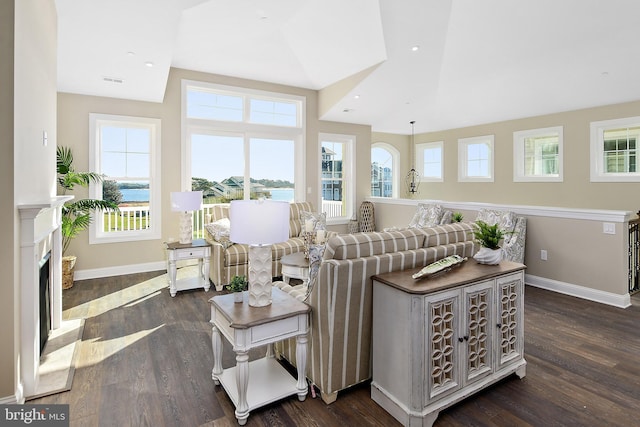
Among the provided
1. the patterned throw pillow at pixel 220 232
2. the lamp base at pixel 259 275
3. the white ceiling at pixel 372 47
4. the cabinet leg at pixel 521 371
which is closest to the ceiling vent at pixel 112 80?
the white ceiling at pixel 372 47

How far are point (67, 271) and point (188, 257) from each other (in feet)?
5.43

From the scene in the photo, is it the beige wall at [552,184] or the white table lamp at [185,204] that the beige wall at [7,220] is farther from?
the beige wall at [552,184]

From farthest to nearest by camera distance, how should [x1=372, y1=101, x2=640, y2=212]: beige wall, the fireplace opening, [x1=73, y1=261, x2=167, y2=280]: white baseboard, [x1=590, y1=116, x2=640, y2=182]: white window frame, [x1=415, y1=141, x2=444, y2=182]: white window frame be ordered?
1. [x1=415, y1=141, x2=444, y2=182]: white window frame
2. [x1=372, y1=101, x2=640, y2=212]: beige wall
3. [x1=590, y1=116, x2=640, y2=182]: white window frame
4. [x1=73, y1=261, x2=167, y2=280]: white baseboard
5. the fireplace opening

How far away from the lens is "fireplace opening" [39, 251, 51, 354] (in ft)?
9.69

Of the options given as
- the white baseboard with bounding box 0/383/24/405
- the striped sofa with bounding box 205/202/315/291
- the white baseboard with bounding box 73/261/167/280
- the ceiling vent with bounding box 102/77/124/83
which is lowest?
the white baseboard with bounding box 0/383/24/405

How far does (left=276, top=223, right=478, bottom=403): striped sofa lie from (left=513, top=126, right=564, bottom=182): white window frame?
6023 mm

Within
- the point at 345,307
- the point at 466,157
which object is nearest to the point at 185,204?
the point at 345,307

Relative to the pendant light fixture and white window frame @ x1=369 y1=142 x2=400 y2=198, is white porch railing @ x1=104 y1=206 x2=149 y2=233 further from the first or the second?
the pendant light fixture

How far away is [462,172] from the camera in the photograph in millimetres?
8859

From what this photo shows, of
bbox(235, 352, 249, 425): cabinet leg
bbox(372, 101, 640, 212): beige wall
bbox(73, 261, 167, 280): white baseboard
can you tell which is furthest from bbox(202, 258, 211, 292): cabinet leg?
bbox(372, 101, 640, 212): beige wall

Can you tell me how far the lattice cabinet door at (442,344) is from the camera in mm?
2098

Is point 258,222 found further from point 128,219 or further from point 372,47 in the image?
point 128,219

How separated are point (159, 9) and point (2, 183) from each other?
219cm

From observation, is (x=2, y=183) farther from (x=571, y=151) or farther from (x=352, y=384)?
(x=571, y=151)
